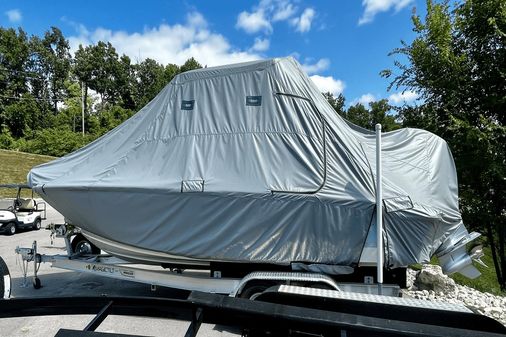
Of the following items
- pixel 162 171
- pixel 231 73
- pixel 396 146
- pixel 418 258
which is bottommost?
pixel 418 258

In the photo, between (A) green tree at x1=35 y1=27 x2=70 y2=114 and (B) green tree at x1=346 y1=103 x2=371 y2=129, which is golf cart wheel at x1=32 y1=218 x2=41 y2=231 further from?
(A) green tree at x1=35 y1=27 x2=70 y2=114

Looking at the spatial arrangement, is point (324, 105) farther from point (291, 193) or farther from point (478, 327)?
point (478, 327)

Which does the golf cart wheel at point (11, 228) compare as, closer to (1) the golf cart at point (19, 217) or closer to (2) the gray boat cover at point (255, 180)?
(1) the golf cart at point (19, 217)

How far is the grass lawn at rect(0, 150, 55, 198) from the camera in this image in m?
21.3

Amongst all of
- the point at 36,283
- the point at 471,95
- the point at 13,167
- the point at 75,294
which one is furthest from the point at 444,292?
the point at 13,167

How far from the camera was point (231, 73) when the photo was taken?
4465 millimetres

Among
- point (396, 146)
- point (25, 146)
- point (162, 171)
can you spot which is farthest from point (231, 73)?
point (25, 146)

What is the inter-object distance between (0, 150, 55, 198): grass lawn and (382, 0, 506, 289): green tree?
21.9 metres

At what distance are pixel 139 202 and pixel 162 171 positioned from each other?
460 millimetres

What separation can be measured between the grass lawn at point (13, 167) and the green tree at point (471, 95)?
2189cm

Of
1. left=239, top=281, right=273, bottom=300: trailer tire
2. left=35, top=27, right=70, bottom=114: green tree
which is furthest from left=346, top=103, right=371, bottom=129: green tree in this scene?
left=35, top=27, right=70, bottom=114: green tree

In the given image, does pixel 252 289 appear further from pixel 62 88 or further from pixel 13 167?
pixel 62 88

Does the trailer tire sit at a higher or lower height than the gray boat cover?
lower

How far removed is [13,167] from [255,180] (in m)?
29.9
